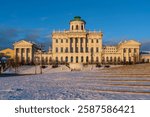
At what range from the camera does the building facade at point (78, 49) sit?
336 ft

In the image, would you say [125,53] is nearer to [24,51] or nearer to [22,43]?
[24,51]

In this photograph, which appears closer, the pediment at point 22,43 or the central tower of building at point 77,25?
the central tower of building at point 77,25

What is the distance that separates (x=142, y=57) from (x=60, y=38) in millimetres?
29598

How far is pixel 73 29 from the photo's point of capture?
345 ft

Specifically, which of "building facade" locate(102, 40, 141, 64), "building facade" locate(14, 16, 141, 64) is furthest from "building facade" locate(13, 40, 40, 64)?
"building facade" locate(102, 40, 141, 64)

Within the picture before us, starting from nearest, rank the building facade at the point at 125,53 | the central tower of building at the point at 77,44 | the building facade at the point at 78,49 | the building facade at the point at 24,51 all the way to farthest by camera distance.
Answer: the central tower of building at the point at 77,44 → the building facade at the point at 78,49 → the building facade at the point at 125,53 → the building facade at the point at 24,51

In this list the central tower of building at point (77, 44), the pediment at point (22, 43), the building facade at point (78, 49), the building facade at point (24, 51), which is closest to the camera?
the central tower of building at point (77, 44)

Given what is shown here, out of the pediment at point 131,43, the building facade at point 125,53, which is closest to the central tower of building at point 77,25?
the building facade at point 125,53

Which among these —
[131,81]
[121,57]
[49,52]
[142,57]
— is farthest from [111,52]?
[131,81]

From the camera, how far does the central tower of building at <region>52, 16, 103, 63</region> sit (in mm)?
102125

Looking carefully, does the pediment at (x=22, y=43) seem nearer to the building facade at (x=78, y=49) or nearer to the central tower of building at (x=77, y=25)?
the building facade at (x=78, y=49)

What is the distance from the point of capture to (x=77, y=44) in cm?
10375

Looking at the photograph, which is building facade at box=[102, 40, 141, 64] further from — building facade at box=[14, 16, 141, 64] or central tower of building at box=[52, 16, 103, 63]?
central tower of building at box=[52, 16, 103, 63]

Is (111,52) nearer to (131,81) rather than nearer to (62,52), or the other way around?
(62,52)
